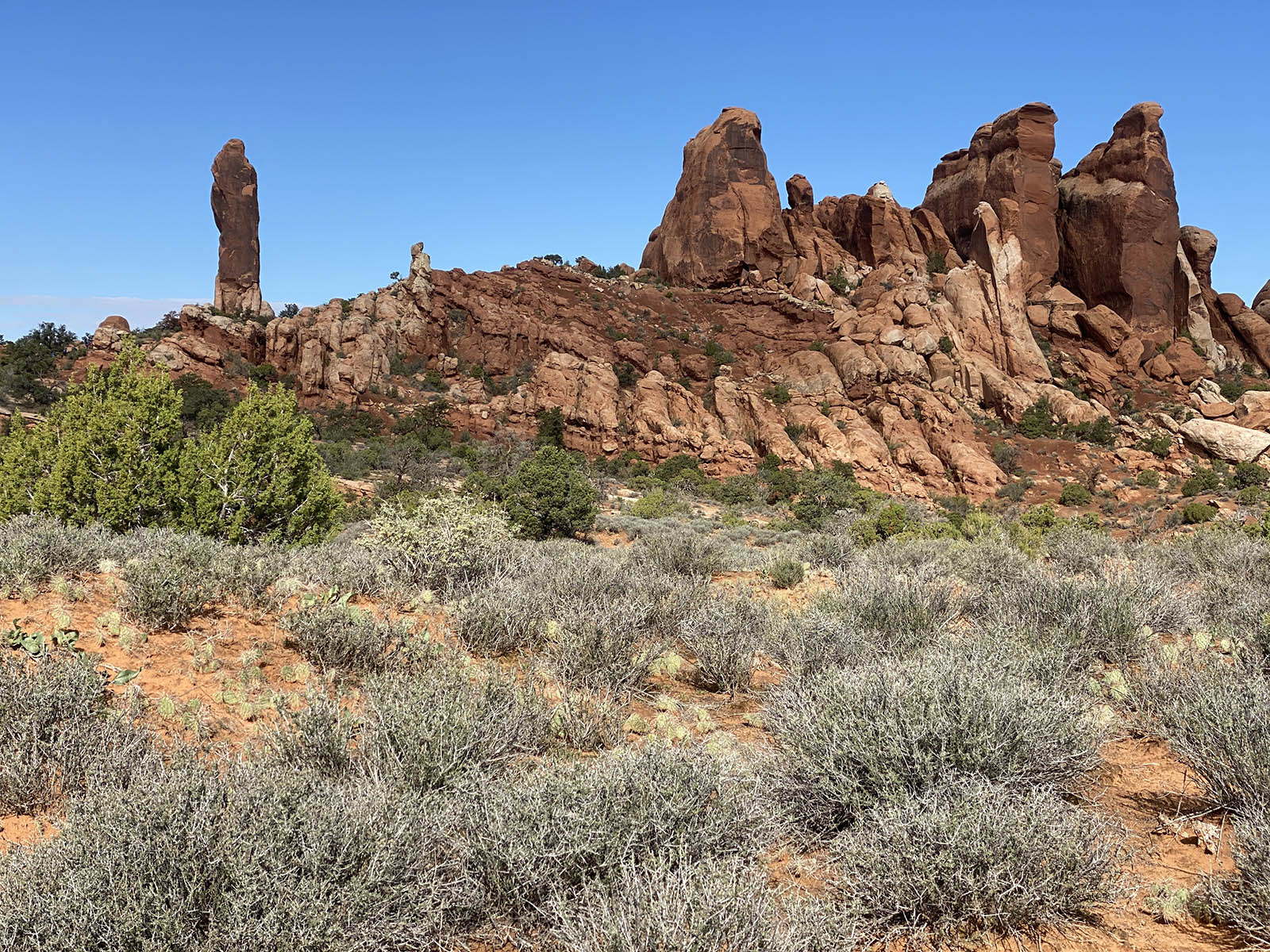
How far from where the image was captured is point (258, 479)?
11.9 meters

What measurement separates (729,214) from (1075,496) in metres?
32.3

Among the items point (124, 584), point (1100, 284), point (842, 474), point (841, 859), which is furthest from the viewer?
point (1100, 284)

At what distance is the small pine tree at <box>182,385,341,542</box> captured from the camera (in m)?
11.5

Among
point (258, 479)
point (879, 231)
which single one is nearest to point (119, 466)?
point (258, 479)

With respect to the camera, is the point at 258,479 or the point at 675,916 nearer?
the point at 675,916

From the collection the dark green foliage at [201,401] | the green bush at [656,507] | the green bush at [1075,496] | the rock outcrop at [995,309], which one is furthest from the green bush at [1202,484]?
the dark green foliage at [201,401]

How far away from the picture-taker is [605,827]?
2816 millimetres

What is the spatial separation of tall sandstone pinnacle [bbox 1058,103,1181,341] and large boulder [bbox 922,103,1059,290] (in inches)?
74.6

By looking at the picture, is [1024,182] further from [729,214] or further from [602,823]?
[602,823]

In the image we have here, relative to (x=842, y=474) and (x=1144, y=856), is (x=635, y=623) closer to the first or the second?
(x=1144, y=856)

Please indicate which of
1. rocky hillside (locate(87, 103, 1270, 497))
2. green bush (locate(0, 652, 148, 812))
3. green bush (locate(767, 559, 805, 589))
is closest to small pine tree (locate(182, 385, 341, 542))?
green bush (locate(767, 559, 805, 589))

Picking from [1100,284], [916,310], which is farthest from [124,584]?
[1100,284]

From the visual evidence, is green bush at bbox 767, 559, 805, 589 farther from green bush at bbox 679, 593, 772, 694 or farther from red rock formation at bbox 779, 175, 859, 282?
red rock formation at bbox 779, 175, 859, 282

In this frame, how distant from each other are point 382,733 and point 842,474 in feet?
102
